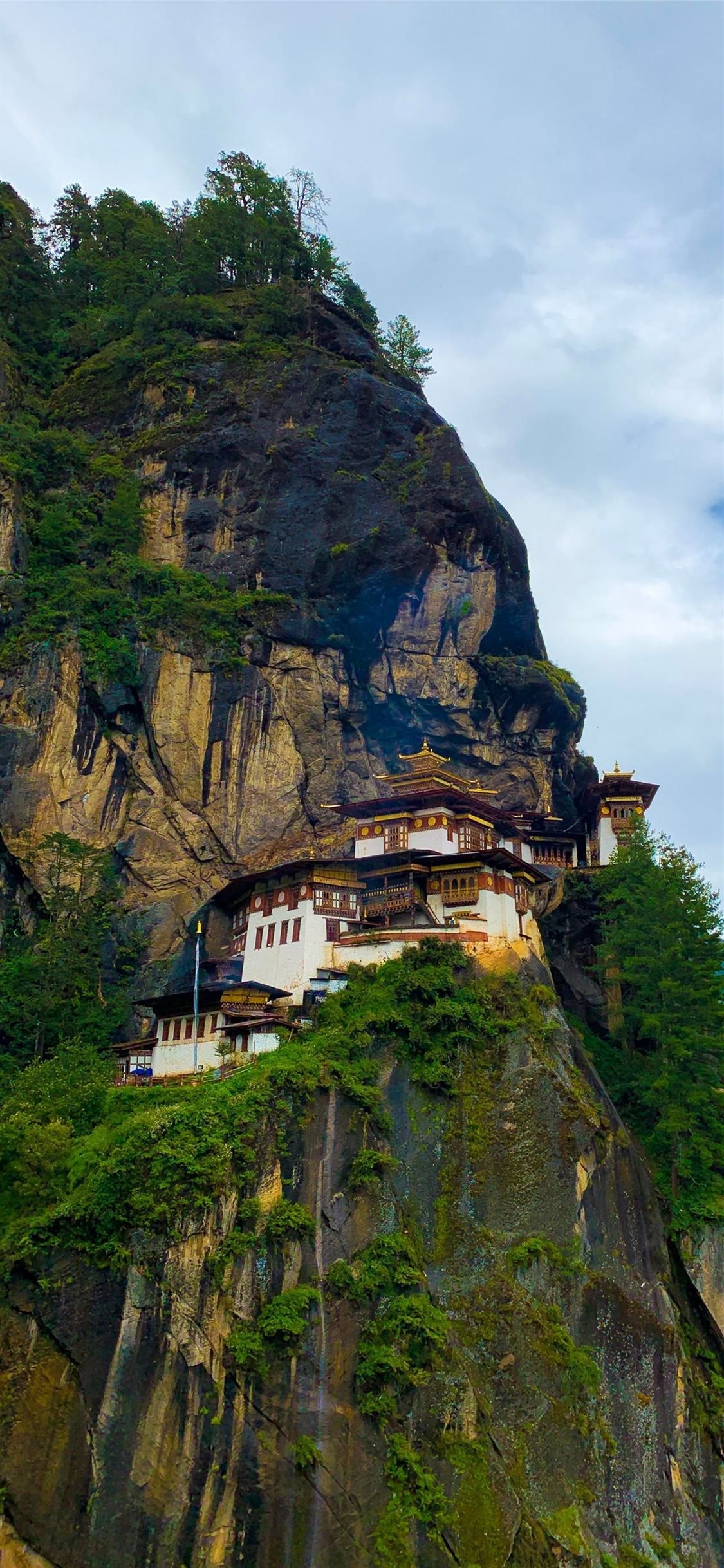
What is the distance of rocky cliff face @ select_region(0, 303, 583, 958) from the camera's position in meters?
45.2

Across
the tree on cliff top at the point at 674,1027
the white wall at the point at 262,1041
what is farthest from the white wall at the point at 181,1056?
the tree on cliff top at the point at 674,1027

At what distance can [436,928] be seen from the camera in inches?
1586

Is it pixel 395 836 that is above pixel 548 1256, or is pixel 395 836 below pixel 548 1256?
above

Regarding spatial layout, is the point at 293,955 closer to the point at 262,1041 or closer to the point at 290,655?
the point at 262,1041

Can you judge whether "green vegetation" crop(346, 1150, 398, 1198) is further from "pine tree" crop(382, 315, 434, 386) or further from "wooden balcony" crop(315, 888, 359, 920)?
"pine tree" crop(382, 315, 434, 386)

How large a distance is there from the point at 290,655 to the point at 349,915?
1368 cm

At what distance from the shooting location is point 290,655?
5059 centimetres

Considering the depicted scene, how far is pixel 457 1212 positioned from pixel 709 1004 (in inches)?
505

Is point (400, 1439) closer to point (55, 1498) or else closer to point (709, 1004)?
point (55, 1498)

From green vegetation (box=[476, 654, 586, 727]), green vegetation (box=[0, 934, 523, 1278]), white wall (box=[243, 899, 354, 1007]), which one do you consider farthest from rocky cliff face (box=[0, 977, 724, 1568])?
green vegetation (box=[476, 654, 586, 727])

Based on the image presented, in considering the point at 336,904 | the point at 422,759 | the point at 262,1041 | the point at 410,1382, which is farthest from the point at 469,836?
the point at 410,1382

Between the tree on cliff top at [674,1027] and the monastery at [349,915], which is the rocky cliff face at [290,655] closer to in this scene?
the monastery at [349,915]

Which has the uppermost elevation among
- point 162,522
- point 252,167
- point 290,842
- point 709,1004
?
point 252,167

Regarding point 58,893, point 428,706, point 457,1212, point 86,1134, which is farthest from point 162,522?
point 457,1212
